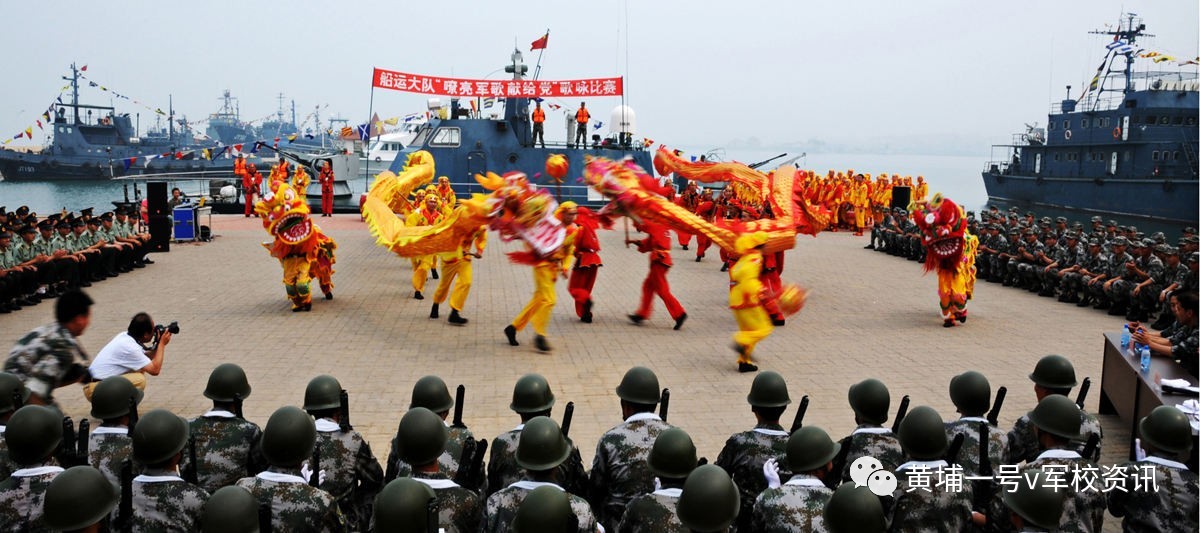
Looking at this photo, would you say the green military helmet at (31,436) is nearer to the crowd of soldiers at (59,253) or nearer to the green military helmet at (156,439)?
the green military helmet at (156,439)

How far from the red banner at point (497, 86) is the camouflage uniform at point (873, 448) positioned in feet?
70.3

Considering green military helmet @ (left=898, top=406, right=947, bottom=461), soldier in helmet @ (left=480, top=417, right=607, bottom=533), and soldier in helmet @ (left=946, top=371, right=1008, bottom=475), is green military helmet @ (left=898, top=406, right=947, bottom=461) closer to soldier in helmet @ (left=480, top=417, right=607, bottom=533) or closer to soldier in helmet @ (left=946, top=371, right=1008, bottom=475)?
soldier in helmet @ (left=946, top=371, right=1008, bottom=475)

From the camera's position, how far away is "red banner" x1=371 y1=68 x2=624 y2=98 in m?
24.0

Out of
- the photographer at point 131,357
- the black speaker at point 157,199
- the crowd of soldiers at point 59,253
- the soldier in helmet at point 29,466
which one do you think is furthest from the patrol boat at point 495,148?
the soldier in helmet at point 29,466

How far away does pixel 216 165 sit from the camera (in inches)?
2235

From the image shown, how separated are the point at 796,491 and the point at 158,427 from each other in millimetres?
2758

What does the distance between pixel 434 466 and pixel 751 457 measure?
1.59 meters

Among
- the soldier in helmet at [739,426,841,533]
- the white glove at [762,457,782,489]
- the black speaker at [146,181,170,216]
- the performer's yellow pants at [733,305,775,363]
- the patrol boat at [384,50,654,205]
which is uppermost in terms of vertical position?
the patrol boat at [384,50,654,205]

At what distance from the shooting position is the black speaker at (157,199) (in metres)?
16.5

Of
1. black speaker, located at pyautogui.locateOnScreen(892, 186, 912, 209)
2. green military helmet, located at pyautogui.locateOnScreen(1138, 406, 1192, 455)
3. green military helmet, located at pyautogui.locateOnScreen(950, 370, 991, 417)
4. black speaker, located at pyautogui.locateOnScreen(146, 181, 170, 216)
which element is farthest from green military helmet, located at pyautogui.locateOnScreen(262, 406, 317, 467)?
black speaker, located at pyautogui.locateOnScreen(892, 186, 912, 209)

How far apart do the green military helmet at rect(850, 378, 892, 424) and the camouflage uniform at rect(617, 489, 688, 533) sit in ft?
4.95

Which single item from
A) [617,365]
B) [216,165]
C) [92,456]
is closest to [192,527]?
[92,456]

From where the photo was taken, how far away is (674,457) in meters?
3.60

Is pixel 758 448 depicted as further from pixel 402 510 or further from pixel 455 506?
pixel 402 510
